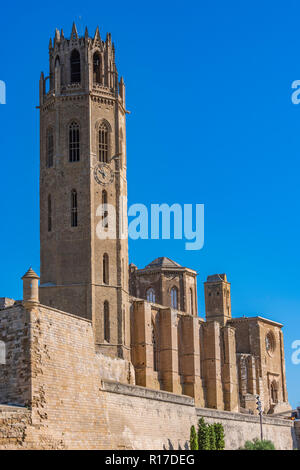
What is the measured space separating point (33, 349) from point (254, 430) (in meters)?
22.7

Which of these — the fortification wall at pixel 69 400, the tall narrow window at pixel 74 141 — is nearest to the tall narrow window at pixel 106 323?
the tall narrow window at pixel 74 141

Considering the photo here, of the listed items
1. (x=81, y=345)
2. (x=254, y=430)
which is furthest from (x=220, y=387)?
(x=81, y=345)

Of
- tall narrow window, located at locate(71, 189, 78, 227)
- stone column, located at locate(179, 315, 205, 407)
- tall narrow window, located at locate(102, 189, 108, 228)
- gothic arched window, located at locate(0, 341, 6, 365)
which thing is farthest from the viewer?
stone column, located at locate(179, 315, 205, 407)

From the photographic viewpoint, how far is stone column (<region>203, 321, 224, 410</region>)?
58094mm

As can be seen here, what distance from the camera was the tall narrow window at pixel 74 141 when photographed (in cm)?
4912

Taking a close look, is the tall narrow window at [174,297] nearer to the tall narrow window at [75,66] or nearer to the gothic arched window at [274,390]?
the gothic arched window at [274,390]

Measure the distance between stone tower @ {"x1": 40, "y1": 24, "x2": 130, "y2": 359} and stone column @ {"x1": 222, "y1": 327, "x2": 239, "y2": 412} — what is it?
558 inches

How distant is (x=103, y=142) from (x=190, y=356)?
54.9ft

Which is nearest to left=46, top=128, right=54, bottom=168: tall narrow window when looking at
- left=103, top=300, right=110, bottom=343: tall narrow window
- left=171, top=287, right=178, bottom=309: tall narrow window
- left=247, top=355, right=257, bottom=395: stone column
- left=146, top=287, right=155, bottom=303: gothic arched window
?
left=103, top=300, right=110, bottom=343: tall narrow window

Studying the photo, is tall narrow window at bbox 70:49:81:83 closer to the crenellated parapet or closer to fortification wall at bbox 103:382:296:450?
the crenellated parapet

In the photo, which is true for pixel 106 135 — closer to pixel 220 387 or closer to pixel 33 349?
pixel 220 387

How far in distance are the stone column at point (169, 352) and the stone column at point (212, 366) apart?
4211 mm

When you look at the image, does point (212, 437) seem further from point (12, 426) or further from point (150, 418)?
point (12, 426)
